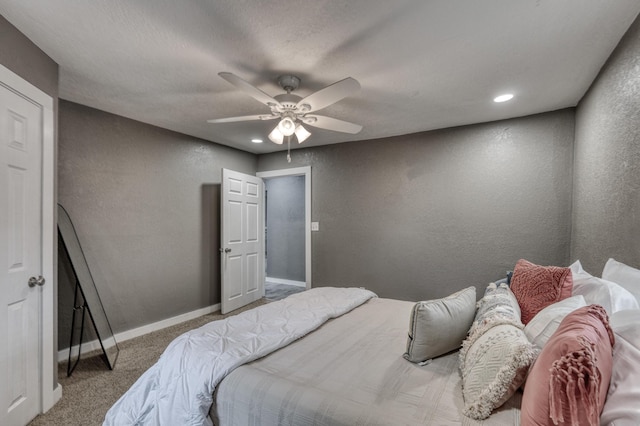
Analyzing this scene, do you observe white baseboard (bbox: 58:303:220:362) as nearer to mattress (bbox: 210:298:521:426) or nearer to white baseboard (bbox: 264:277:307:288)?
white baseboard (bbox: 264:277:307:288)

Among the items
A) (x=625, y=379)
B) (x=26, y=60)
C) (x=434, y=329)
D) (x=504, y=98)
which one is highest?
(x=504, y=98)

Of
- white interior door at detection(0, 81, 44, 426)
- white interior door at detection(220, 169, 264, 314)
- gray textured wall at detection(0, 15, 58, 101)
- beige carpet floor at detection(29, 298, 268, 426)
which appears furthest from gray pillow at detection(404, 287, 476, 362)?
white interior door at detection(220, 169, 264, 314)

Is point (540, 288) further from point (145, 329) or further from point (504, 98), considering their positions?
point (145, 329)

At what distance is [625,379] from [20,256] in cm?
293

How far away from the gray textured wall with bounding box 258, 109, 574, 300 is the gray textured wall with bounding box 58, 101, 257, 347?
1.53 meters

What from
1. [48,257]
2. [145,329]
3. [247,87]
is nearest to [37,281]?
[48,257]

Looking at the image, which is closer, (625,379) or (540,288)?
(625,379)

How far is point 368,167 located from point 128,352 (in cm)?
347

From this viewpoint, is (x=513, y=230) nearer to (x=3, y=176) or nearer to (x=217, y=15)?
(x=217, y=15)

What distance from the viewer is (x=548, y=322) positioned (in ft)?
4.02

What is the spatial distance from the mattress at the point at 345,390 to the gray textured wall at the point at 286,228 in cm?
433

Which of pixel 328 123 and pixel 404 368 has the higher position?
pixel 328 123

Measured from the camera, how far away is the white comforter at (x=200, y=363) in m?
1.38

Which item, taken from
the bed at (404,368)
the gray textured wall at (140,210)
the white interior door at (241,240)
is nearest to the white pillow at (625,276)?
the bed at (404,368)
